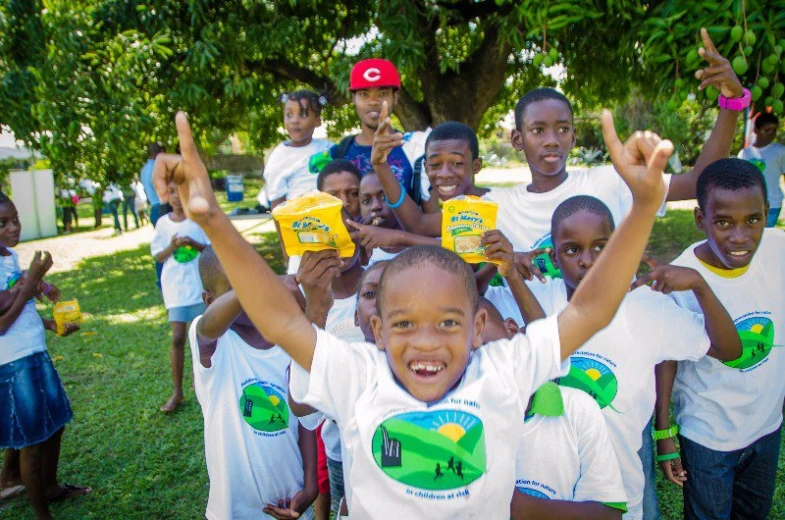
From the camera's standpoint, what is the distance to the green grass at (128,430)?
324cm

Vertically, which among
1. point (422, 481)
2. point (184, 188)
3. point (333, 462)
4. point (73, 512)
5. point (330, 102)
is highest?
point (330, 102)

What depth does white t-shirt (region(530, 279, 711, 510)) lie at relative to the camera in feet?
6.56

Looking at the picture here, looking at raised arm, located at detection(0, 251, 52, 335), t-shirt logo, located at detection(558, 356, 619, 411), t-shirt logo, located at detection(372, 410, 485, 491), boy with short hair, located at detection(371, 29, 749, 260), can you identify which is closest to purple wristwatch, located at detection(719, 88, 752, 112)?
boy with short hair, located at detection(371, 29, 749, 260)

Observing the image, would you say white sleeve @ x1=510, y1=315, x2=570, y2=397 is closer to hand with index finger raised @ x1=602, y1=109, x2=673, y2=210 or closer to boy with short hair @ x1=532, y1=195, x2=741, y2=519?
hand with index finger raised @ x1=602, y1=109, x2=673, y2=210

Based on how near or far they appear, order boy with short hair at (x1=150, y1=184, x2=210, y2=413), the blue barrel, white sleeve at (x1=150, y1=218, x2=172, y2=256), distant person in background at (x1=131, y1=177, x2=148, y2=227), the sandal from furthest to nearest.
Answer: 1. the blue barrel
2. distant person in background at (x1=131, y1=177, x2=148, y2=227)
3. white sleeve at (x1=150, y1=218, x2=172, y2=256)
4. boy with short hair at (x1=150, y1=184, x2=210, y2=413)
5. the sandal

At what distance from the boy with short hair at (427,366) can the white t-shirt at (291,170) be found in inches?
103

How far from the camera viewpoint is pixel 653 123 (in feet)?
61.1

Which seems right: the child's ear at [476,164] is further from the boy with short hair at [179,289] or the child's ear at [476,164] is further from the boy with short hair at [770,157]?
the boy with short hair at [770,157]

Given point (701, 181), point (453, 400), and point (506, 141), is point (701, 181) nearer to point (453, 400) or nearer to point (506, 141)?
point (453, 400)

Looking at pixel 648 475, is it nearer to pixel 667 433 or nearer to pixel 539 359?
pixel 667 433

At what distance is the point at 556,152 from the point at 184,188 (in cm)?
164

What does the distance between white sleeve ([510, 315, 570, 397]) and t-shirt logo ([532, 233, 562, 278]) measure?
948 millimetres

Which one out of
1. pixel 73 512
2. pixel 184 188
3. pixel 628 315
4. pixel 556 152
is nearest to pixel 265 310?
pixel 184 188

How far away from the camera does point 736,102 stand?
242 centimetres
